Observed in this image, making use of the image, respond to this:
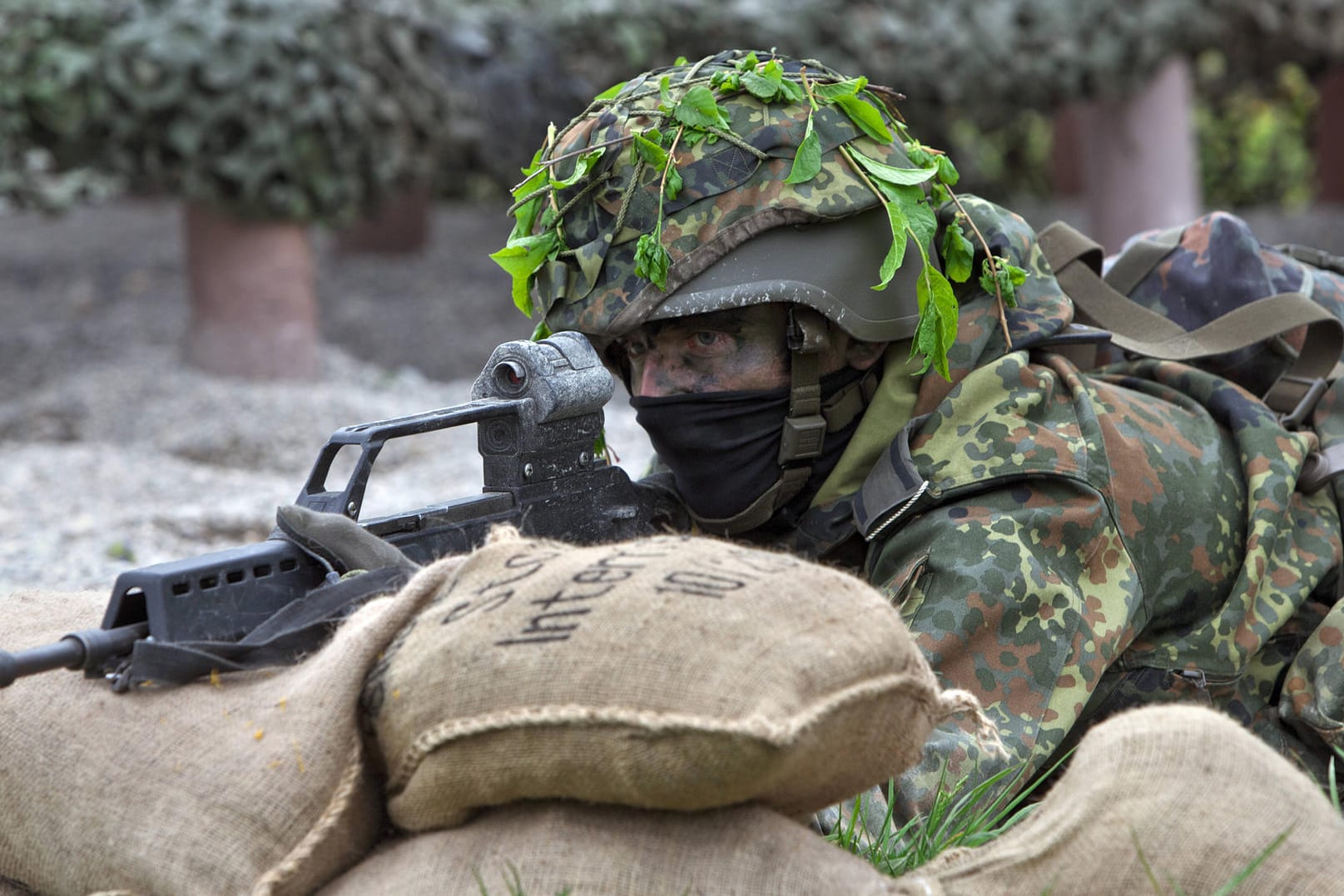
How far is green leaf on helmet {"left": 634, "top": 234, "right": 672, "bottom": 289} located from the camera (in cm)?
282

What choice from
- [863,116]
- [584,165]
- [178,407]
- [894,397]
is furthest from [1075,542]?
[178,407]

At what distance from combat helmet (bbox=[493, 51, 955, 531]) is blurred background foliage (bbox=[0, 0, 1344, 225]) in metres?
4.37

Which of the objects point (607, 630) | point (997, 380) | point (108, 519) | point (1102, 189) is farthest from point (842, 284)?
point (1102, 189)

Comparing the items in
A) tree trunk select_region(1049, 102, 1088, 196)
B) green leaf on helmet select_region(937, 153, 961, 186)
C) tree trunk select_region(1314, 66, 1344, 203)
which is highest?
green leaf on helmet select_region(937, 153, 961, 186)

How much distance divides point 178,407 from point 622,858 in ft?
20.2

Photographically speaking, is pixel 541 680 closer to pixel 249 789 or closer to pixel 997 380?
pixel 249 789

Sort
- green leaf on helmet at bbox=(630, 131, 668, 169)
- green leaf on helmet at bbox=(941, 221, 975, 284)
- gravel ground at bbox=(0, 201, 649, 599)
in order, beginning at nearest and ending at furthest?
green leaf on helmet at bbox=(630, 131, 668, 169) < green leaf on helmet at bbox=(941, 221, 975, 284) < gravel ground at bbox=(0, 201, 649, 599)

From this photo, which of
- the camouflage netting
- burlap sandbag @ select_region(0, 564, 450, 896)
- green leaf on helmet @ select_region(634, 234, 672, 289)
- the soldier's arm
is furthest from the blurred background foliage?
burlap sandbag @ select_region(0, 564, 450, 896)

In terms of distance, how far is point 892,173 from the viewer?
2902mm

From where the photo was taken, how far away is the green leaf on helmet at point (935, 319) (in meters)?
2.85

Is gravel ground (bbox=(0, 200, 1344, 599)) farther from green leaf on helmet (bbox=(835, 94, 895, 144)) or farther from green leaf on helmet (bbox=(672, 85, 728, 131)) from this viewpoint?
green leaf on helmet (bbox=(835, 94, 895, 144))

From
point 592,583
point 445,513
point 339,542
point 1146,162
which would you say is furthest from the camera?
point 1146,162

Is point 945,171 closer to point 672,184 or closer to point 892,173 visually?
point 892,173

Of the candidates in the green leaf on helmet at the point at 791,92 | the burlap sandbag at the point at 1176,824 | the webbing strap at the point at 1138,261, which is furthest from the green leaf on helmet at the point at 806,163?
the burlap sandbag at the point at 1176,824
